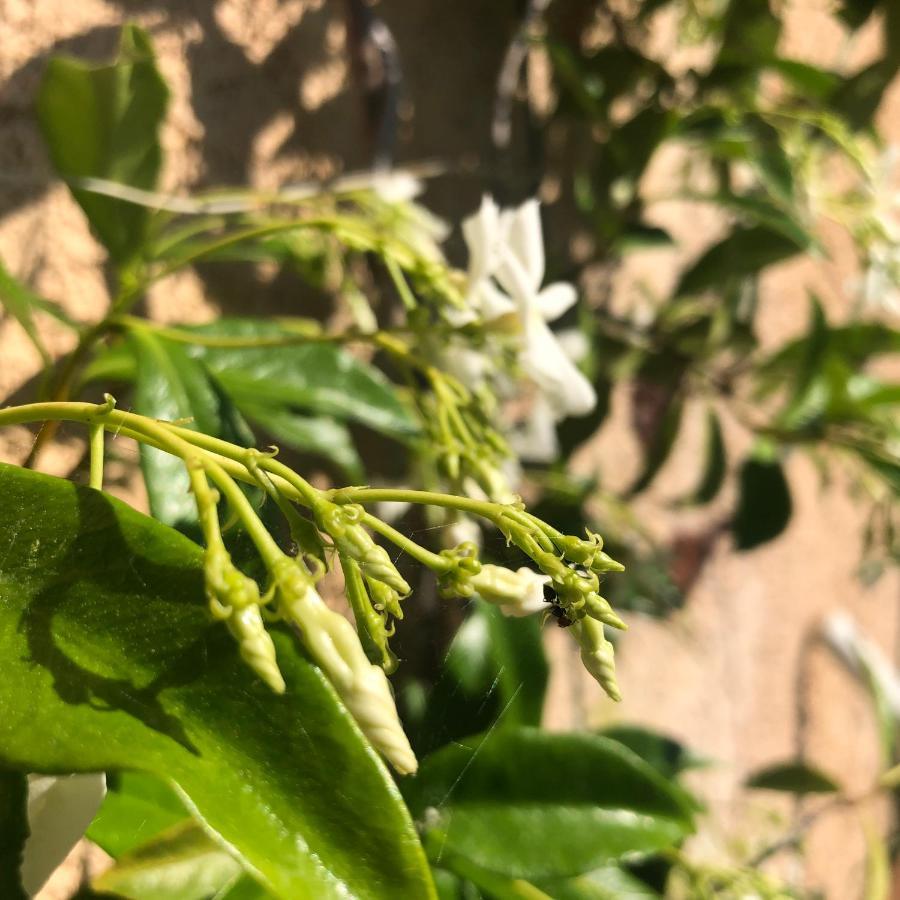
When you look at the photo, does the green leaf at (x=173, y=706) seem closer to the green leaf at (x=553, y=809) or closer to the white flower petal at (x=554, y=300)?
the green leaf at (x=553, y=809)

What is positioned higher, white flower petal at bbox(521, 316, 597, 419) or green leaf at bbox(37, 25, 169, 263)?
green leaf at bbox(37, 25, 169, 263)

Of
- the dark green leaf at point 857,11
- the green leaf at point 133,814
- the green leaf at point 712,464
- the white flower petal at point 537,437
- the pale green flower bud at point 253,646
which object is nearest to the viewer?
the pale green flower bud at point 253,646

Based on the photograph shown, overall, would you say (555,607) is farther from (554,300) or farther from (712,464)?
(712,464)

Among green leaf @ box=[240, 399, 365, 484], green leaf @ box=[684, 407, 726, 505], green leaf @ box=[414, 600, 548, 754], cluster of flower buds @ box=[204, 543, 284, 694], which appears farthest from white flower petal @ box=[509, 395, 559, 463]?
cluster of flower buds @ box=[204, 543, 284, 694]

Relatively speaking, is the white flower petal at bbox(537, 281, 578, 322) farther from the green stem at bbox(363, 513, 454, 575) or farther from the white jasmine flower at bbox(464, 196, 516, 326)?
the green stem at bbox(363, 513, 454, 575)

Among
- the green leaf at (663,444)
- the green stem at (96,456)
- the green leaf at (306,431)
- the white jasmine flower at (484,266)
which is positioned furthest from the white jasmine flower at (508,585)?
the green leaf at (663,444)

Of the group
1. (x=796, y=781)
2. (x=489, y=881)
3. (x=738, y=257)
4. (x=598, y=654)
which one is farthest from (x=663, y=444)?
(x=598, y=654)

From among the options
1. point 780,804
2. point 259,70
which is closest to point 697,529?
point 780,804
